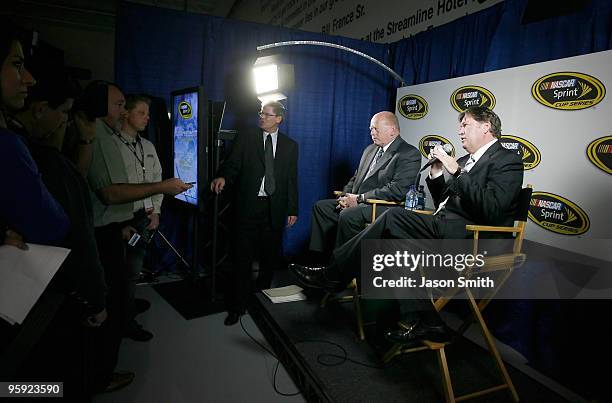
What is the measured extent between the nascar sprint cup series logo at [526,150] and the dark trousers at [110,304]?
2.50 meters

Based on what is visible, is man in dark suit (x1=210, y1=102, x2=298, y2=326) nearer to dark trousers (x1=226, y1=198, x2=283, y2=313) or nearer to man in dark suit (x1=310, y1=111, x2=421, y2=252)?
dark trousers (x1=226, y1=198, x2=283, y2=313)

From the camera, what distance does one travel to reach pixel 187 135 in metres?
3.08

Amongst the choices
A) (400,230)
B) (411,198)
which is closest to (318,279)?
(400,230)

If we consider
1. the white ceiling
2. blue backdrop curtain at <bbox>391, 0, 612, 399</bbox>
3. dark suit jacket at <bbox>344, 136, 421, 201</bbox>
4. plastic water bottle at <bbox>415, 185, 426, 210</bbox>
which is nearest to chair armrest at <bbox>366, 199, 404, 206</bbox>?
dark suit jacket at <bbox>344, 136, 421, 201</bbox>

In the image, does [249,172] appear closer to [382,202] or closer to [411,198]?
[382,202]

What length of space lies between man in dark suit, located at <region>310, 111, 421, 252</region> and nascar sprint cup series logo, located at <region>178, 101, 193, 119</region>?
1346 mm

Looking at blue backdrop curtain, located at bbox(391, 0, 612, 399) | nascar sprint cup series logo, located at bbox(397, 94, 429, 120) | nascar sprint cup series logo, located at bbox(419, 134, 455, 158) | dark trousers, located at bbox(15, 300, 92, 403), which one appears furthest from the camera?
nascar sprint cup series logo, located at bbox(397, 94, 429, 120)

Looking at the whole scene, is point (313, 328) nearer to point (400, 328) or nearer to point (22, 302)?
point (400, 328)

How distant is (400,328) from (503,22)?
101 inches

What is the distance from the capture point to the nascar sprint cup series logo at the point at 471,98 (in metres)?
2.88

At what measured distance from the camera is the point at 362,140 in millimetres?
4488

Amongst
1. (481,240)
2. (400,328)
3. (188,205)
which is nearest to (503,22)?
(481,240)

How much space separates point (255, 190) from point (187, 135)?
0.79 meters

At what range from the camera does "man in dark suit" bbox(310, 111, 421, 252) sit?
115 inches
